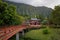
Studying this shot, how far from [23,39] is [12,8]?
6.29m

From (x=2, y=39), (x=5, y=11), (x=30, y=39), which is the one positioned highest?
(x=5, y=11)

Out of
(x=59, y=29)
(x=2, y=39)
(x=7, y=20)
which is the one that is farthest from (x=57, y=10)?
(x=2, y=39)

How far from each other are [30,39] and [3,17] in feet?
22.0

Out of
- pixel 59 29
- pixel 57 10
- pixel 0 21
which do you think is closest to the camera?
pixel 0 21

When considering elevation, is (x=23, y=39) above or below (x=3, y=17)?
below

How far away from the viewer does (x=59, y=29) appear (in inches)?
1657

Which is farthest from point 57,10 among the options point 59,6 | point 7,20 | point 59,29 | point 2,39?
point 2,39

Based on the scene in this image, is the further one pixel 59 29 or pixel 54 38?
pixel 59 29

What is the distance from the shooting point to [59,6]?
38.3 metres

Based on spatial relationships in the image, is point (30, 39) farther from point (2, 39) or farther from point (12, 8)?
point (2, 39)

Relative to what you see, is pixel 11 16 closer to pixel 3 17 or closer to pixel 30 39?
pixel 3 17

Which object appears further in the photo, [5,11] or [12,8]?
[12,8]

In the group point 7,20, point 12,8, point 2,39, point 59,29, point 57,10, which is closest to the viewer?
point 2,39

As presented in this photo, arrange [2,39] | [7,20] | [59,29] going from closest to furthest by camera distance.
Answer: [2,39]
[7,20]
[59,29]
